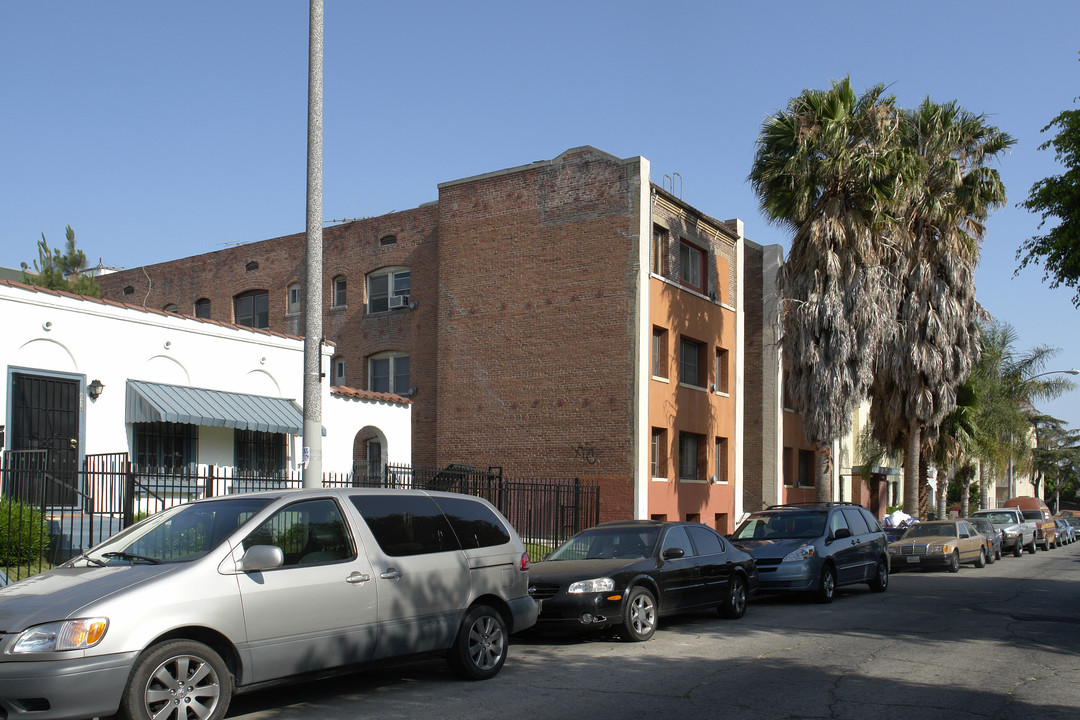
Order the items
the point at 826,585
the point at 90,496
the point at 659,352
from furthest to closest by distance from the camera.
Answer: the point at 659,352 < the point at 826,585 < the point at 90,496

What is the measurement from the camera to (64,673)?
619 centimetres

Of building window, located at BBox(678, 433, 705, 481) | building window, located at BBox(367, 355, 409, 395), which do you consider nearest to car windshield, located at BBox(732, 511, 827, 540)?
building window, located at BBox(678, 433, 705, 481)

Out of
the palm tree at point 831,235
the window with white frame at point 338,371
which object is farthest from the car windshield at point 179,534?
the window with white frame at point 338,371

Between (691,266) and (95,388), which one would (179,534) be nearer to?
(95,388)

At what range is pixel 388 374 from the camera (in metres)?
31.9

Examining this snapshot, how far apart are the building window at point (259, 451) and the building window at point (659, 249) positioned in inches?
451

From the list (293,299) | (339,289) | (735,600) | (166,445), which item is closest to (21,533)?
(166,445)

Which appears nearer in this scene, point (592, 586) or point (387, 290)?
point (592, 586)

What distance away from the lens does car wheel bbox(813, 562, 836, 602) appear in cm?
1573

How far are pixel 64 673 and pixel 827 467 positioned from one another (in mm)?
21279

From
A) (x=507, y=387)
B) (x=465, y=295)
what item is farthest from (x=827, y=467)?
(x=465, y=295)

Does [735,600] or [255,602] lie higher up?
[255,602]

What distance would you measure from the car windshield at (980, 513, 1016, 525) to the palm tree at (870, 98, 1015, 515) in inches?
221

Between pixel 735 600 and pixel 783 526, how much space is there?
3.71 m
